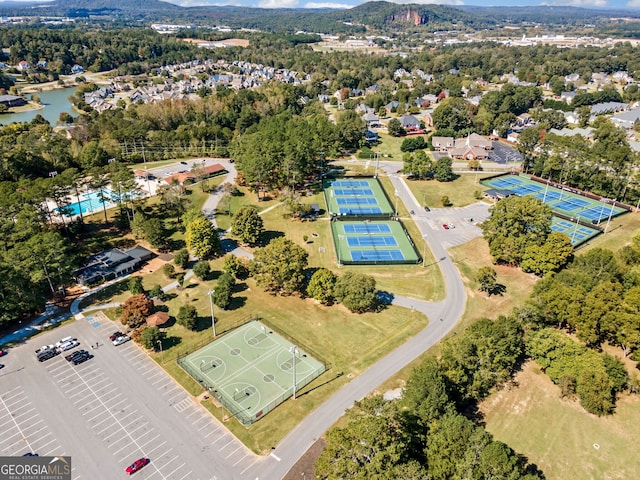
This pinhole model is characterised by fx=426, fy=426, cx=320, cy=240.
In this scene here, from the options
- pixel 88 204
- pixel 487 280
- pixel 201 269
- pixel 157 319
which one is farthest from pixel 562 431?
pixel 88 204

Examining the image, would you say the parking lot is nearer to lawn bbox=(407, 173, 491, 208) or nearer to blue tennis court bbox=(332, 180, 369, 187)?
blue tennis court bbox=(332, 180, 369, 187)

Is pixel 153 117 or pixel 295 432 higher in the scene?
pixel 153 117

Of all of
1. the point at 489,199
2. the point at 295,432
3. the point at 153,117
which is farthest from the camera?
the point at 153,117

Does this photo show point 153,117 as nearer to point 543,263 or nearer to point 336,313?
point 336,313

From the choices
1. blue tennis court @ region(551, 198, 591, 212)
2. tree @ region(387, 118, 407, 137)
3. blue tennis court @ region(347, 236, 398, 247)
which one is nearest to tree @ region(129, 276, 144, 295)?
blue tennis court @ region(347, 236, 398, 247)

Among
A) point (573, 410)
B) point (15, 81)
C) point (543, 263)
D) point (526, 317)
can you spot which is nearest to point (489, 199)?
point (543, 263)

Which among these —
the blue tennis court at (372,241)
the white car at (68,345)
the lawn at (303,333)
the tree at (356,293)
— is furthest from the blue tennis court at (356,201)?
the white car at (68,345)
